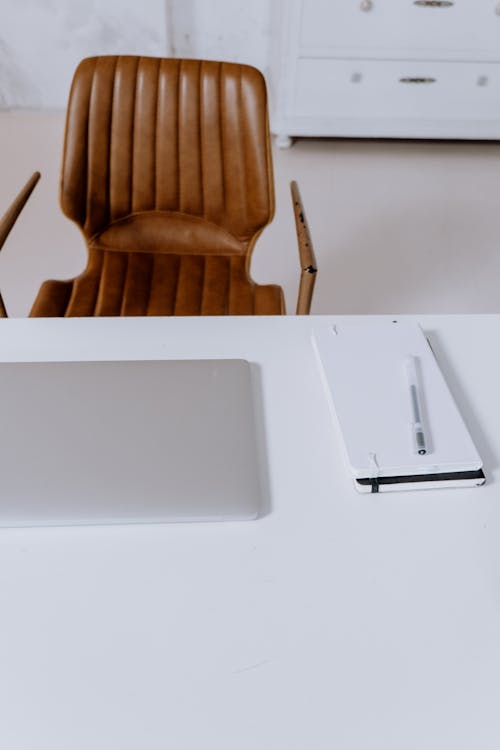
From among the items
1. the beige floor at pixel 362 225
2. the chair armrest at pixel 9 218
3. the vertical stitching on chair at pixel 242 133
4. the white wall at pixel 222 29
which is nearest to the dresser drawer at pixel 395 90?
the beige floor at pixel 362 225

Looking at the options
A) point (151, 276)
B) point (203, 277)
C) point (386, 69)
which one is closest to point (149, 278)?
point (151, 276)

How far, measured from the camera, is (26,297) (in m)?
2.09

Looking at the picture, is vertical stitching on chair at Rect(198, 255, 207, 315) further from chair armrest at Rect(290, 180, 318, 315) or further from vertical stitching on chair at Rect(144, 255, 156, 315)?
chair armrest at Rect(290, 180, 318, 315)

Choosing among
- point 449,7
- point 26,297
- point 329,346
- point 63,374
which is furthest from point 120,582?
point 449,7

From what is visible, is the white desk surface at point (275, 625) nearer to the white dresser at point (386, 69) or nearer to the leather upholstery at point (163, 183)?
the leather upholstery at point (163, 183)

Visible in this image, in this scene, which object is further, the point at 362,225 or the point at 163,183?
the point at 362,225

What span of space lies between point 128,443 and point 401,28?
2273mm

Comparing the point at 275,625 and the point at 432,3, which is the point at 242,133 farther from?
the point at 432,3

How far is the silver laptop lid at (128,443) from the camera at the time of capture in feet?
2.44

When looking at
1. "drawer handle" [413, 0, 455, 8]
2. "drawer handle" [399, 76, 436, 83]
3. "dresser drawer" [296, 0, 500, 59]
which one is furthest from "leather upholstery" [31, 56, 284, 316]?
"drawer handle" [399, 76, 436, 83]

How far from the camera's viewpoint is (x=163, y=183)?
1.51 metres

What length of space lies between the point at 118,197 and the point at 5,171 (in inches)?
52.6

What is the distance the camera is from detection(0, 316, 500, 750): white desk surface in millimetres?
598

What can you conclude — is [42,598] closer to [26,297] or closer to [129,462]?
[129,462]
